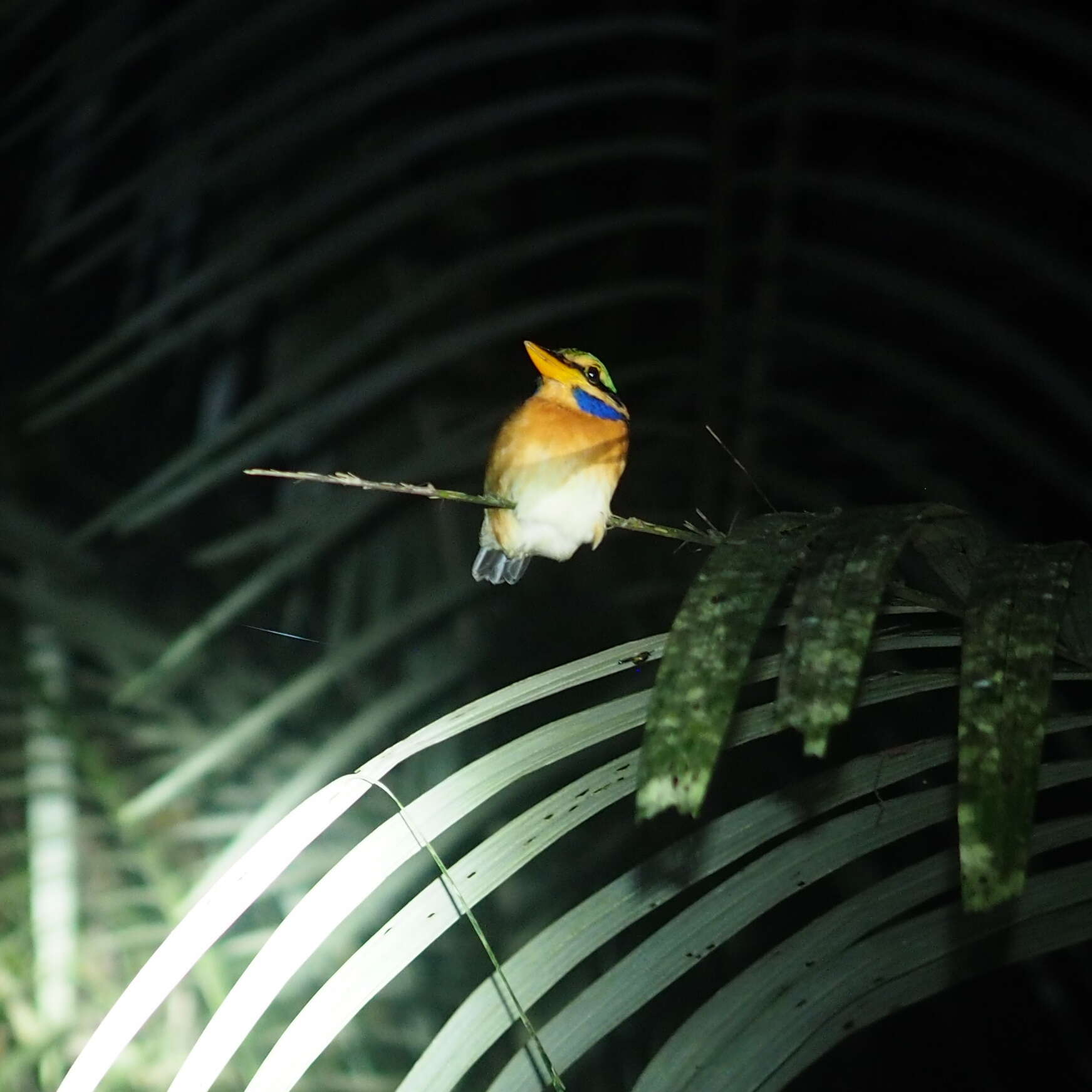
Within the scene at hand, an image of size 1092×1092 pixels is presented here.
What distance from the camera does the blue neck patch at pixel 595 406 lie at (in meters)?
0.96

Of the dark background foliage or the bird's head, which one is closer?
the dark background foliage

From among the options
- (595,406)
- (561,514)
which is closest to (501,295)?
(595,406)

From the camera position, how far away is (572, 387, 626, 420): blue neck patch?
0.96m

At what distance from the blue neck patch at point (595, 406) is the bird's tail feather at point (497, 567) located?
0.14 metres

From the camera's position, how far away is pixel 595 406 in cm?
97

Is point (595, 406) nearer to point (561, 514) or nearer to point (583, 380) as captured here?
point (583, 380)

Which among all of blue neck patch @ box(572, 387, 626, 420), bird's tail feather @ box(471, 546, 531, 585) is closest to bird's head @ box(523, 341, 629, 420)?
blue neck patch @ box(572, 387, 626, 420)

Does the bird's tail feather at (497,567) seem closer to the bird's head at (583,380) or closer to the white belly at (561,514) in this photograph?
the white belly at (561,514)

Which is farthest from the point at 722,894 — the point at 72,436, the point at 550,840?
the point at 72,436

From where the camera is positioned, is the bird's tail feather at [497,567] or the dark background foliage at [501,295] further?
A: the bird's tail feather at [497,567]

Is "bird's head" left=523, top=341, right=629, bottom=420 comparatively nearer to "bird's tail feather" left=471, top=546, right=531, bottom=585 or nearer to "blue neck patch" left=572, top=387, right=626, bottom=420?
"blue neck patch" left=572, top=387, right=626, bottom=420

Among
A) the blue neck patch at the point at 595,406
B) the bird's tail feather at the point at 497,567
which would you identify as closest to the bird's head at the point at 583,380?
the blue neck patch at the point at 595,406

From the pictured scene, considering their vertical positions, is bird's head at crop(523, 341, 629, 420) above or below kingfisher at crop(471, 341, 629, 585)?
above

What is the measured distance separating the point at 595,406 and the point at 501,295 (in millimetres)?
484
